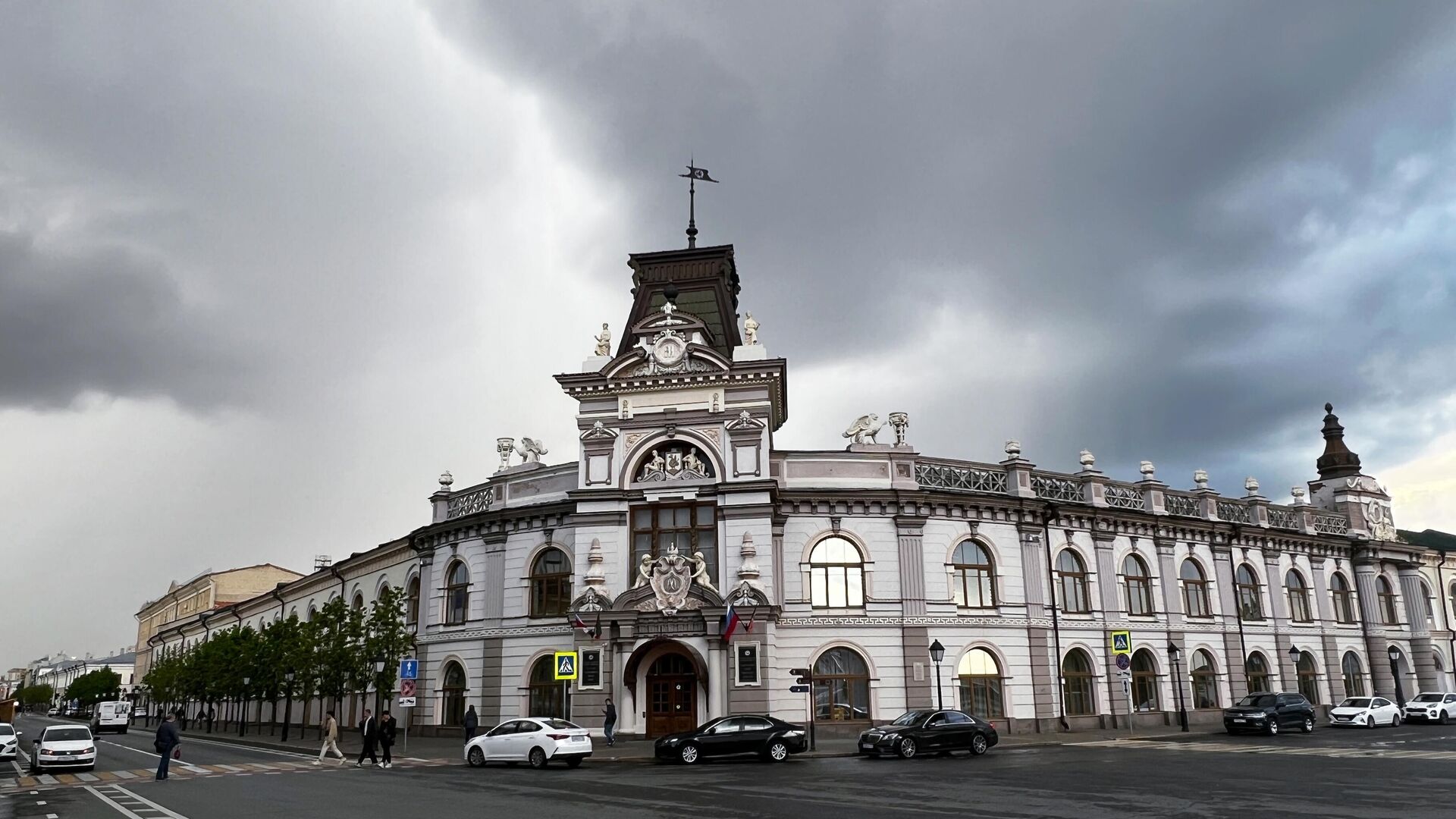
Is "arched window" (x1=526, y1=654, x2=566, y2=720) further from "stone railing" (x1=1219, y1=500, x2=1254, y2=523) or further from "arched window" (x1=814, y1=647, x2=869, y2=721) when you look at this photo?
"stone railing" (x1=1219, y1=500, x2=1254, y2=523)

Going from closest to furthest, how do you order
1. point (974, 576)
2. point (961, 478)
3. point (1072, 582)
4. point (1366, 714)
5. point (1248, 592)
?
point (974, 576)
point (961, 478)
point (1366, 714)
point (1072, 582)
point (1248, 592)

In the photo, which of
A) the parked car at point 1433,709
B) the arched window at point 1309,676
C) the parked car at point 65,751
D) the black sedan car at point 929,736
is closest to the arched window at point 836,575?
the black sedan car at point 929,736

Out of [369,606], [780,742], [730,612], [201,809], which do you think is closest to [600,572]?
[730,612]

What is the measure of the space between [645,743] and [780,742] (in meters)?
7.32

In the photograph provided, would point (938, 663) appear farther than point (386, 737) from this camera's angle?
Yes

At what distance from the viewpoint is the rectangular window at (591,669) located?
35094mm

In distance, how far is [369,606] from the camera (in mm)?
51969

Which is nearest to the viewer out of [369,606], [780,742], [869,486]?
[780,742]

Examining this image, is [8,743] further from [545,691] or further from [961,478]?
[961,478]

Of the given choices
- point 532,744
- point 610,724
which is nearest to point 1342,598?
point 610,724

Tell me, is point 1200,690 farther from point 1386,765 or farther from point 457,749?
point 457,749

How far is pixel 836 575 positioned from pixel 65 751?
83.6 feet

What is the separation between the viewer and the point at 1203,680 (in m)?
43.9

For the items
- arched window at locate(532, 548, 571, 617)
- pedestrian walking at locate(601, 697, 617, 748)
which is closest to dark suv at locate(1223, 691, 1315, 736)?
pedestrian walking at locate(601, 697, 617, 748)
